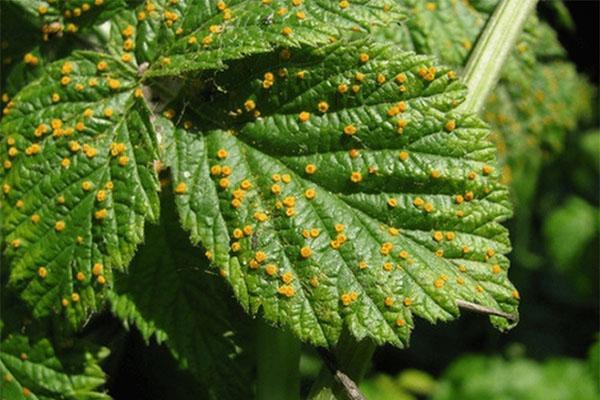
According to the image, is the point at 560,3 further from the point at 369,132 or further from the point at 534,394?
the point at 534,394

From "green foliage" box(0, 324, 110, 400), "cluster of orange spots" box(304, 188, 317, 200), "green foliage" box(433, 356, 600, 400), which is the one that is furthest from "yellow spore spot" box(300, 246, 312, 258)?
"green foliage" box(433, 356, 600, 400)

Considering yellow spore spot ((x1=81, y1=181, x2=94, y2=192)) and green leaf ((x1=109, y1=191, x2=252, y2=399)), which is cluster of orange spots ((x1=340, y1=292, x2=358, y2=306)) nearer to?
green leaf ((x1=109, y1=191, x2=252, y2=399))

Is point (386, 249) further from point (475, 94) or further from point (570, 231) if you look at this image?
point (570, 231)

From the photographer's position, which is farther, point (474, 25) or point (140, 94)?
point (474, 25)

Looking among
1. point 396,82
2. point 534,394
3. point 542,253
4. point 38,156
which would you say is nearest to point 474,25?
point 396,82

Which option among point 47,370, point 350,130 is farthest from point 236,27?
point 47,370

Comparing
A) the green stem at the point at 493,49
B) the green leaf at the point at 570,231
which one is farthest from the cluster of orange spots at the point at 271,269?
the green leaf at the point at 570,231
